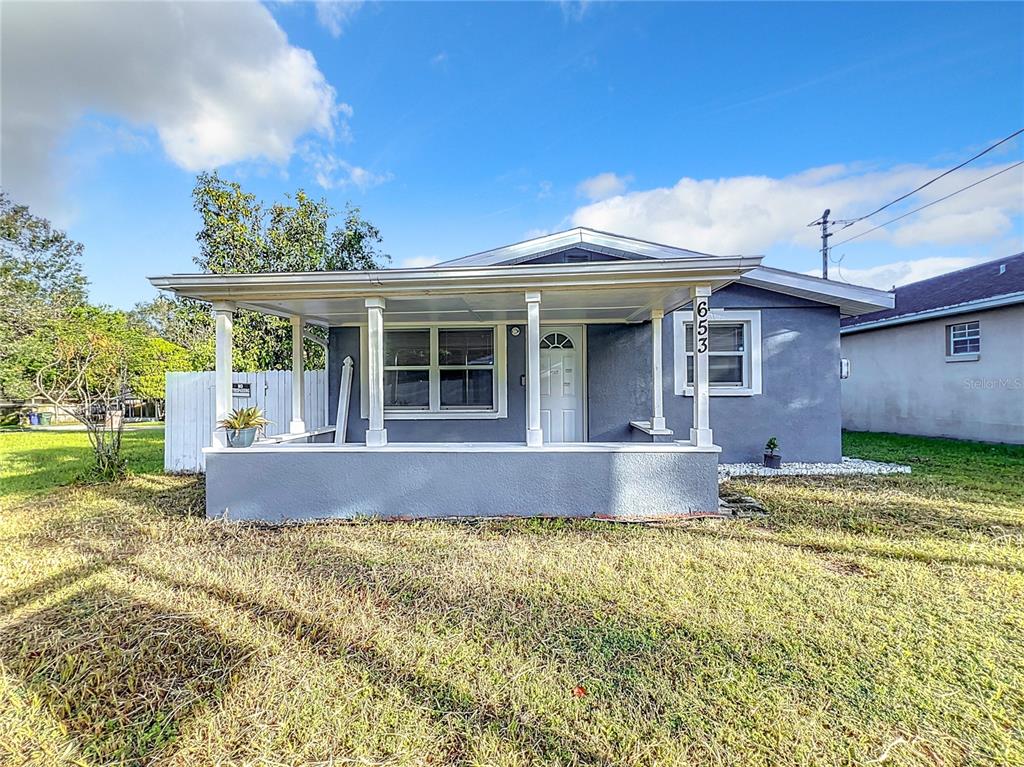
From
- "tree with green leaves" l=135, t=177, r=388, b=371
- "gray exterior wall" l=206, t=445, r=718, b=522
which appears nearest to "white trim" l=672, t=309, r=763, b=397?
"gray exterior wall" l=206, t=445, r=718, b=522

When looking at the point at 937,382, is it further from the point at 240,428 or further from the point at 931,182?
the point at 240,428

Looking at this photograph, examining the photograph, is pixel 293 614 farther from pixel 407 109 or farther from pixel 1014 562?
pixel 407 109

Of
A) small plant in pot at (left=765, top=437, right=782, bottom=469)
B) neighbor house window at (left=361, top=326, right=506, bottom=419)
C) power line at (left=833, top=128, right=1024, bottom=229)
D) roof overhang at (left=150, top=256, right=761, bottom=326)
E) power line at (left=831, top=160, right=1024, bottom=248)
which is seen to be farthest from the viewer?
power line at (left=831, top=160, right=1024, bottom=248)

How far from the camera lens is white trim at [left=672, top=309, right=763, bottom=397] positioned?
8.03m

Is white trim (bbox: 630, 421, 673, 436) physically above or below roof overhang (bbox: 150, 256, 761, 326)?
below

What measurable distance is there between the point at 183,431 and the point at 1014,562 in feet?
35.9

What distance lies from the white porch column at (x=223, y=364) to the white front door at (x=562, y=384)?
4.58 m

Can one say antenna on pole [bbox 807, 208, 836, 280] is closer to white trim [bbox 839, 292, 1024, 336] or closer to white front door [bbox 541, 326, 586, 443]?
white trim [bbox 839, 292, 1024, 336]

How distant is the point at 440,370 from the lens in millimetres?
7910

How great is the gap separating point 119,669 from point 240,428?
10.4 feet

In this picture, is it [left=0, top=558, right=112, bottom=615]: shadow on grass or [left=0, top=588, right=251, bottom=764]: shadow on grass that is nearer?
[left=0, top=588, right=251, bottom=764]: shadow on grass

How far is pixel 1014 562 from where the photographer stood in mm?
3852

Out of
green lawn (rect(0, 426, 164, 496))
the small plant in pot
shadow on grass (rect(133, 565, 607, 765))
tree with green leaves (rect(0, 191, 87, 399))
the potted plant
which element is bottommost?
shadow on grass (rect(133, 565, 607, 765))

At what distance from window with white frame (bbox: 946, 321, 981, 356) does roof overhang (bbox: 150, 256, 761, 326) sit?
31.4ft
